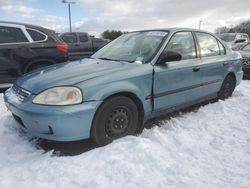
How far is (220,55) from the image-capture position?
5.50m

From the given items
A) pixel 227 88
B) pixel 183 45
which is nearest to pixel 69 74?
pixel 183 45

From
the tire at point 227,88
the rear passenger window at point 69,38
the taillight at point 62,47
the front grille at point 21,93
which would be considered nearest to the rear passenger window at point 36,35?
the taillight at point 62,47

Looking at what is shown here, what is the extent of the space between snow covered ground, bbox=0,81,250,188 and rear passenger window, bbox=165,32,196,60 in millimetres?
1164

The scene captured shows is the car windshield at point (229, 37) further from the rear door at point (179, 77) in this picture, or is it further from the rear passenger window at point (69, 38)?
the rear door at point (179, 77)

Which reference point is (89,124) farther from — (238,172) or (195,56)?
(195,56)

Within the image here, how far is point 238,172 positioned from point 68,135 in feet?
6.15

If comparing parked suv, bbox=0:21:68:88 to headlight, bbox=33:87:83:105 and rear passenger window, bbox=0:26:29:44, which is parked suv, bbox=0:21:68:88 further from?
headlight, bbox=33:87:83:105

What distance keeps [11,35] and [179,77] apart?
429cm

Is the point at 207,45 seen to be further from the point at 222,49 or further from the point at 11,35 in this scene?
the point at 11,35

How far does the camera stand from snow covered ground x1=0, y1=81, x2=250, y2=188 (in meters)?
2.84

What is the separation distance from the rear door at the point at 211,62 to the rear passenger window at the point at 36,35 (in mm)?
3775

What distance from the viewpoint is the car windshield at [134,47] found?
14.0 ft

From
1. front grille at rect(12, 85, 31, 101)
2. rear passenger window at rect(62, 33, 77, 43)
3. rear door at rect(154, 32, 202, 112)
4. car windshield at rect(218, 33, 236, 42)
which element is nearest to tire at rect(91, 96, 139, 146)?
rear door at rect(154, 32, 202, 112)

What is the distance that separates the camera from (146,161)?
10.4 feet
